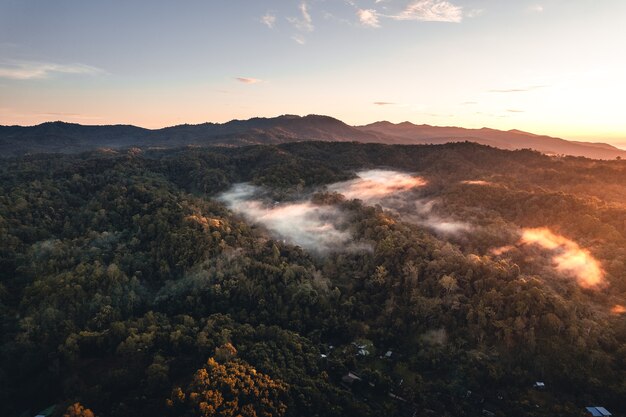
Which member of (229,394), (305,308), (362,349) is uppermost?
(229,394)

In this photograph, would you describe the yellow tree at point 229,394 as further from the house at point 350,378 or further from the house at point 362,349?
the house at point 362,349

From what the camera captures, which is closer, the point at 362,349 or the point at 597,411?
the point at 597,411

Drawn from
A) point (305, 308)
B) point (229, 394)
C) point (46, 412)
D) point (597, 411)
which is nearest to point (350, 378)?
point (305, 308)

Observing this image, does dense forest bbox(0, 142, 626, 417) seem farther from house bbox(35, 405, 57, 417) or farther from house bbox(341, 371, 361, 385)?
house bbox(35, 405, 57, 417)

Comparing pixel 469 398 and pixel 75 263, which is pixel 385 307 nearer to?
pixel 469 398

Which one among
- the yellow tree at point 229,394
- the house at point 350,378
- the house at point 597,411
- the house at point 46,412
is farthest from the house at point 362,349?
the house at point 46,412

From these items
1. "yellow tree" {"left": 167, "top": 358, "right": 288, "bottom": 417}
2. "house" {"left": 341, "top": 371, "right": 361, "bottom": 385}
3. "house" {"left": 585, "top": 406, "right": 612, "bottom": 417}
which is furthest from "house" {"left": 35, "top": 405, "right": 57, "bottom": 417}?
"house" {"left": 585, "top": 406, "right": 612, "bottom": 417}

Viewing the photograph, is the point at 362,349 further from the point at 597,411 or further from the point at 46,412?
the point at 46,412
